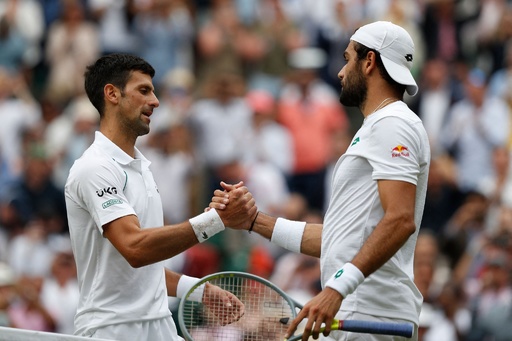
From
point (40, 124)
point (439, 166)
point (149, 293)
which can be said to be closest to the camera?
point (149, 293)

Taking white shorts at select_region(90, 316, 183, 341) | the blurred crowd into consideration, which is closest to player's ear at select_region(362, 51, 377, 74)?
white shorts at select_region(90, 316, 183, 341)

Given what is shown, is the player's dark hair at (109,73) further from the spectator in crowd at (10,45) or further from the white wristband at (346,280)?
the spectator in crowd at (10,45)

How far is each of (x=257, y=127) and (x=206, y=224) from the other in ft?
28.2

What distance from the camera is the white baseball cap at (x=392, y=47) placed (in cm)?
669

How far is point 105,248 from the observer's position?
6867mm

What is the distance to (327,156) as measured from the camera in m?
15.1

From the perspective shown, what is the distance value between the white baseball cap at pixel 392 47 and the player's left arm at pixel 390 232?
63 cm

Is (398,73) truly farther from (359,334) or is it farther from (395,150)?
(359,334)

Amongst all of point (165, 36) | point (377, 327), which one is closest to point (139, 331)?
point (377, 327)

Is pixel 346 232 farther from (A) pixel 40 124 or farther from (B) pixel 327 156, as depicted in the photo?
(A) pixel 40 124

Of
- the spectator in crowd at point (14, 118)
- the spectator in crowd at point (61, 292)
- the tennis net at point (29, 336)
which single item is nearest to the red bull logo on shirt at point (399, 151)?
the tennis net at point (29, 336)

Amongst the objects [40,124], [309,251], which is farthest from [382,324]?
[40,124]

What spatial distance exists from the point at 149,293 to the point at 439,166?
315 inches

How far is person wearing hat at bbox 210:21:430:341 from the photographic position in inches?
247
